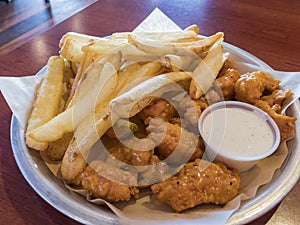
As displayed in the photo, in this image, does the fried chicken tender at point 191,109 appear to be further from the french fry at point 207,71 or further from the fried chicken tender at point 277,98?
the fried chicken tender at point 277,98

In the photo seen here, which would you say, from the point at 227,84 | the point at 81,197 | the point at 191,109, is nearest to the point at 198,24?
the point at 227,84

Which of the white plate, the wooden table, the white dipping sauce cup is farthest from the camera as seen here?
the wooden table

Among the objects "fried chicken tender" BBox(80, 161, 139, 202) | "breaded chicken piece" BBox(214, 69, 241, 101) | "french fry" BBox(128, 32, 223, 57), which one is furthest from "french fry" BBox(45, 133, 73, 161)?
"breaded chicken piece" BBox(214, 69, 241, 101)

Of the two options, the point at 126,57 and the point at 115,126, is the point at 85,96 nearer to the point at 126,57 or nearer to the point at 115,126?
the point at 115,126

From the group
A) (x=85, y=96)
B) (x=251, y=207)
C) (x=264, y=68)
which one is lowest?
(x=251, y=207)

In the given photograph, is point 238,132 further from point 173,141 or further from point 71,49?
point 71,49

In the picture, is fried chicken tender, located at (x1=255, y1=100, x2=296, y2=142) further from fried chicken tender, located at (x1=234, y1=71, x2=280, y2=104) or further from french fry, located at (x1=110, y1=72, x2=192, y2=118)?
french fry, located at (x1=110, y1=72, x2=192, y2=118)

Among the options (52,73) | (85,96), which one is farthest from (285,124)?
(52,73)
